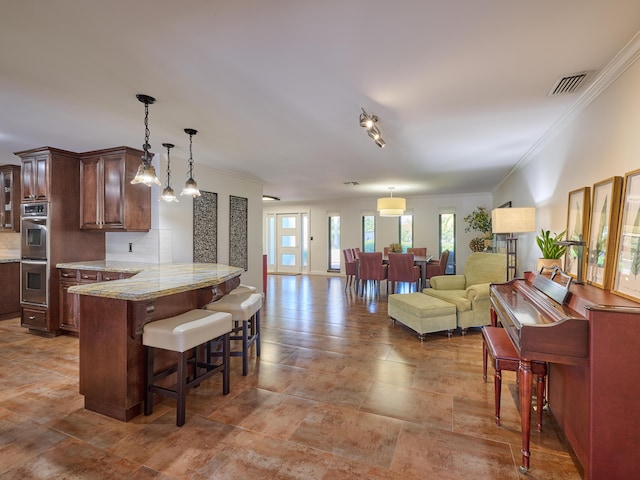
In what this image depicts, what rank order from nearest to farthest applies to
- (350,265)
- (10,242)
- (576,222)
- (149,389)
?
1. (149,389)
2. (576,222)
3. (10,242)
4. (350,265)

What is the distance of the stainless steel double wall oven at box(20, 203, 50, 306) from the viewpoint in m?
3.90

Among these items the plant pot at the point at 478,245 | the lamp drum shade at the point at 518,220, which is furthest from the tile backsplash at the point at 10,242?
the plant pot at the point at 478,245

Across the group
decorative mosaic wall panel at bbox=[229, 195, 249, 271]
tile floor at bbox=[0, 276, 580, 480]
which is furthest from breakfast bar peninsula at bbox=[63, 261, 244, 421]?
decorative mosaic wall panel at bbox=[229, 195, 249, 271]

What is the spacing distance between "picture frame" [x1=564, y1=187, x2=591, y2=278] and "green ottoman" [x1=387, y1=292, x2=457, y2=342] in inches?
54.4

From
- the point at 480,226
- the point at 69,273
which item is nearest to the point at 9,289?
the point at 69,273

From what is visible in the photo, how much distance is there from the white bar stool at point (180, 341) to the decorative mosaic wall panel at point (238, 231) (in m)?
3.16

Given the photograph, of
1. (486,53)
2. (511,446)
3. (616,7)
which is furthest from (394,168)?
(511,446)

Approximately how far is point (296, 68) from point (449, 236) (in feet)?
25.5

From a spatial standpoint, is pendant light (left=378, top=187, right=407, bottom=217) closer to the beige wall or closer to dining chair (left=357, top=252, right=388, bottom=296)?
dining chair (left=357, top=252, right=388, bottom=296)

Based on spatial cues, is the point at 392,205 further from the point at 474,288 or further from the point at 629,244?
the point at 629,244

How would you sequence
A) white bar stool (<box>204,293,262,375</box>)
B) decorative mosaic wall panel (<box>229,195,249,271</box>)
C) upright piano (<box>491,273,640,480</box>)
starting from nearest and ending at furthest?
1. upright piano (<box>491,273,640,480</box>)
2. white bar stool (<box>204,293,262,375</box>)
3. decorative mosaic wall panel (<box>229,195,249,271</box>)

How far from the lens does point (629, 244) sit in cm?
178

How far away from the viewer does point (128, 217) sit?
13.1 feet

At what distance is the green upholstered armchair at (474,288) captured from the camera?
3.87 meters
